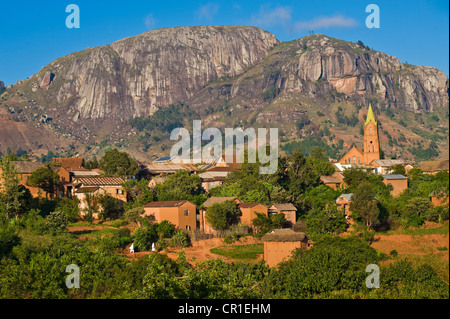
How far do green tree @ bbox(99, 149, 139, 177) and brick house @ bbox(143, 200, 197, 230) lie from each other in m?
17.4

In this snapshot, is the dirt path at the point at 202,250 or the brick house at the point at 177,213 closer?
the dirt path at the point at 202,250

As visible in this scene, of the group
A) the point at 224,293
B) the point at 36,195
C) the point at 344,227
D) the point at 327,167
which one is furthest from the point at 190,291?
the point at 327,167

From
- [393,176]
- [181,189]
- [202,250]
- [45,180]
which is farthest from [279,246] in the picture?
[393,176]

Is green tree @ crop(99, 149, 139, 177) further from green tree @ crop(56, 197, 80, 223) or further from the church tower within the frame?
the church tower

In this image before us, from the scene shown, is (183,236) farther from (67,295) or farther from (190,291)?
(190,291)

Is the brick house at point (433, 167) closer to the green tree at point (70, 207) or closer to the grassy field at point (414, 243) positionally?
the grassy field at point (414, 243)

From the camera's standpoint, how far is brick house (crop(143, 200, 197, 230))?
49562mm

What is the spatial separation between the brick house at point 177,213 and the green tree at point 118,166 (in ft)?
57.1

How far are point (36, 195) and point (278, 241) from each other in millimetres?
26857

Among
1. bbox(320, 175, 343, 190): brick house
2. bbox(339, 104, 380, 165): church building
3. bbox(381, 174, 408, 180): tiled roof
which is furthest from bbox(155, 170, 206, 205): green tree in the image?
bbox(339, 104, 380, 165): church building

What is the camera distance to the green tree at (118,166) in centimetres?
6712

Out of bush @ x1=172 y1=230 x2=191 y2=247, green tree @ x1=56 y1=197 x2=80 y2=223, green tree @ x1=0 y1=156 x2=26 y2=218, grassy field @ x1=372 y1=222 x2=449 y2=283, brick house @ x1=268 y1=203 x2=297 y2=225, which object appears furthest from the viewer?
brick house @ x1=268 y1=203 x2=297 y2=225

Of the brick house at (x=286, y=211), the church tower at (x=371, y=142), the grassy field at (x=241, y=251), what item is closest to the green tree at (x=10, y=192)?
the grassy field at (x=241, y=251)

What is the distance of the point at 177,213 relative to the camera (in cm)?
4953
